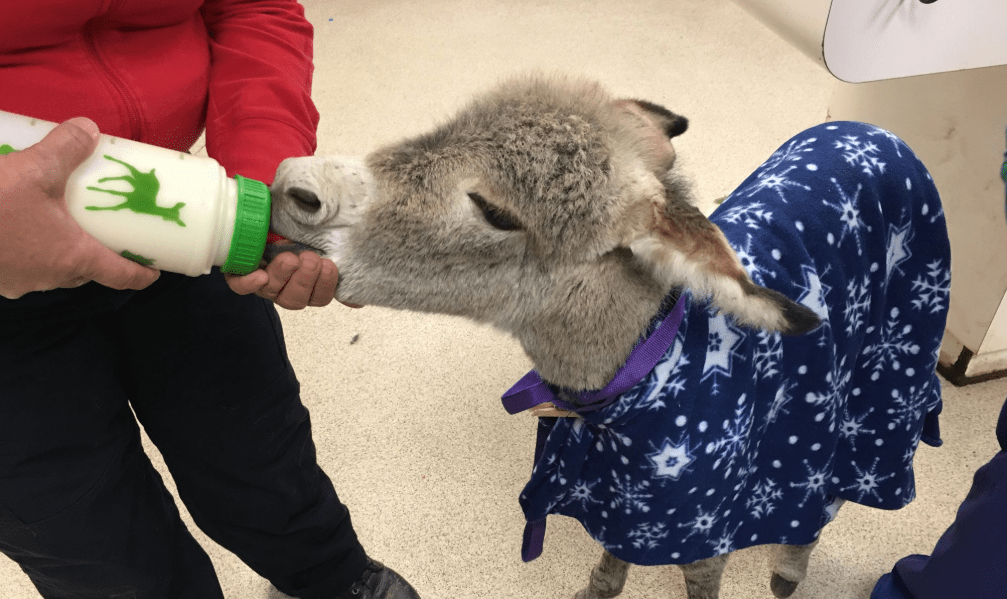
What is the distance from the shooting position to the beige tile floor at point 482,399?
→ 171 cm

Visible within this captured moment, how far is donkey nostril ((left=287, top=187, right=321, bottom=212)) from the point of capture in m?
0.89

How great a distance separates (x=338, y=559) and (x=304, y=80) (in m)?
0.95

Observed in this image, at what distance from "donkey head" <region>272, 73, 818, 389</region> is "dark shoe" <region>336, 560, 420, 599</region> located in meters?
0.82

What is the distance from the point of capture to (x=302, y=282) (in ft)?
3.09

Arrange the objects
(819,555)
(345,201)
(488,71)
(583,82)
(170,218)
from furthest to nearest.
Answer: (488,71) < (819,555) < (583,82) < (345,201) < (170,218)

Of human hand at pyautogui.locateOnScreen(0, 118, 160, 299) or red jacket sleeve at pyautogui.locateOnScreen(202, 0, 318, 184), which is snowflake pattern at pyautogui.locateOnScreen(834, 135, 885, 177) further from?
human hand at pyautogui.locateOnScreen(0, 118, 160, 299)

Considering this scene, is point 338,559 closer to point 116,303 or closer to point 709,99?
point 116,303

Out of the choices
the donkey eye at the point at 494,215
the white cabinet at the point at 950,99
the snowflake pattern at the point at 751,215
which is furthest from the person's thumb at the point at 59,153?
the white cabinet at the point at 950,99

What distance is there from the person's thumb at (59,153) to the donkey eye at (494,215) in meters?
0.45

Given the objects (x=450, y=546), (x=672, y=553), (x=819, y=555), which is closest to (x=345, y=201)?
(x=672, y=553)

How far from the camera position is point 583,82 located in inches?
41.2

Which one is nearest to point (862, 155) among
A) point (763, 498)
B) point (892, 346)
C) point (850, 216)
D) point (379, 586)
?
point (850, 216)

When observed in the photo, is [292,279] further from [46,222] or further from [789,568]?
[789,568]

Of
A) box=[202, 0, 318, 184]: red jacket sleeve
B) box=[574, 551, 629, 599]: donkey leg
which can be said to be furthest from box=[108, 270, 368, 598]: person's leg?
box=[574, 551, 629, 599]: donkey leg
